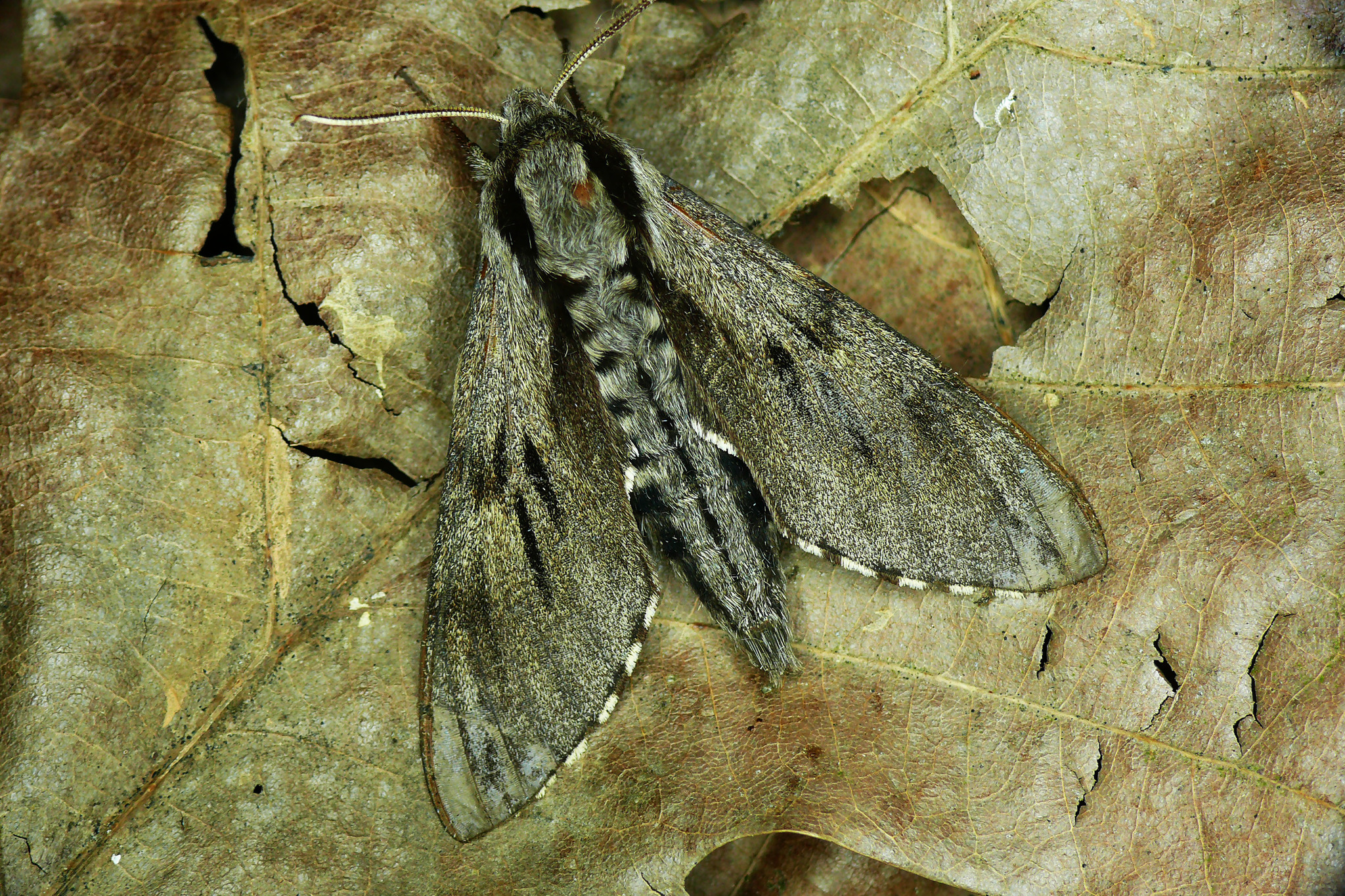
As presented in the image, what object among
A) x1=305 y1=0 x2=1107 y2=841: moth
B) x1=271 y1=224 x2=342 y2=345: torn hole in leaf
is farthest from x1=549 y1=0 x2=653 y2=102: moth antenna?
x1=271 y1=224 x2=342 y2=345: torn hole in leaf

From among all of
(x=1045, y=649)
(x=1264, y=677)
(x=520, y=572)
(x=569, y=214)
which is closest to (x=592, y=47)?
(x=569, y=214)

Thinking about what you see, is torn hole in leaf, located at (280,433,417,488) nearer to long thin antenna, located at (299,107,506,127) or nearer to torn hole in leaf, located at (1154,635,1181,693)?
long thin antenna, located at (299,107,506,127)

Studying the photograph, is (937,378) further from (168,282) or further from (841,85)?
(168,282)

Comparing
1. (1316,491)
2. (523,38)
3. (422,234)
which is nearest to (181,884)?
(422,234)

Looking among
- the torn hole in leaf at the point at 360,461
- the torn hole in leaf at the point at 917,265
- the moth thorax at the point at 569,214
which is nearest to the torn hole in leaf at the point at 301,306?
the torn hole in leaf at the point at 360,461

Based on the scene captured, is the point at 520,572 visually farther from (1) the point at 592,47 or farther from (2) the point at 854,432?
(1) the point at 592,47

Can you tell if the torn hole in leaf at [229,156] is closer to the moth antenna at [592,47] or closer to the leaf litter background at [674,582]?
the leaf litter background at [674,582]
